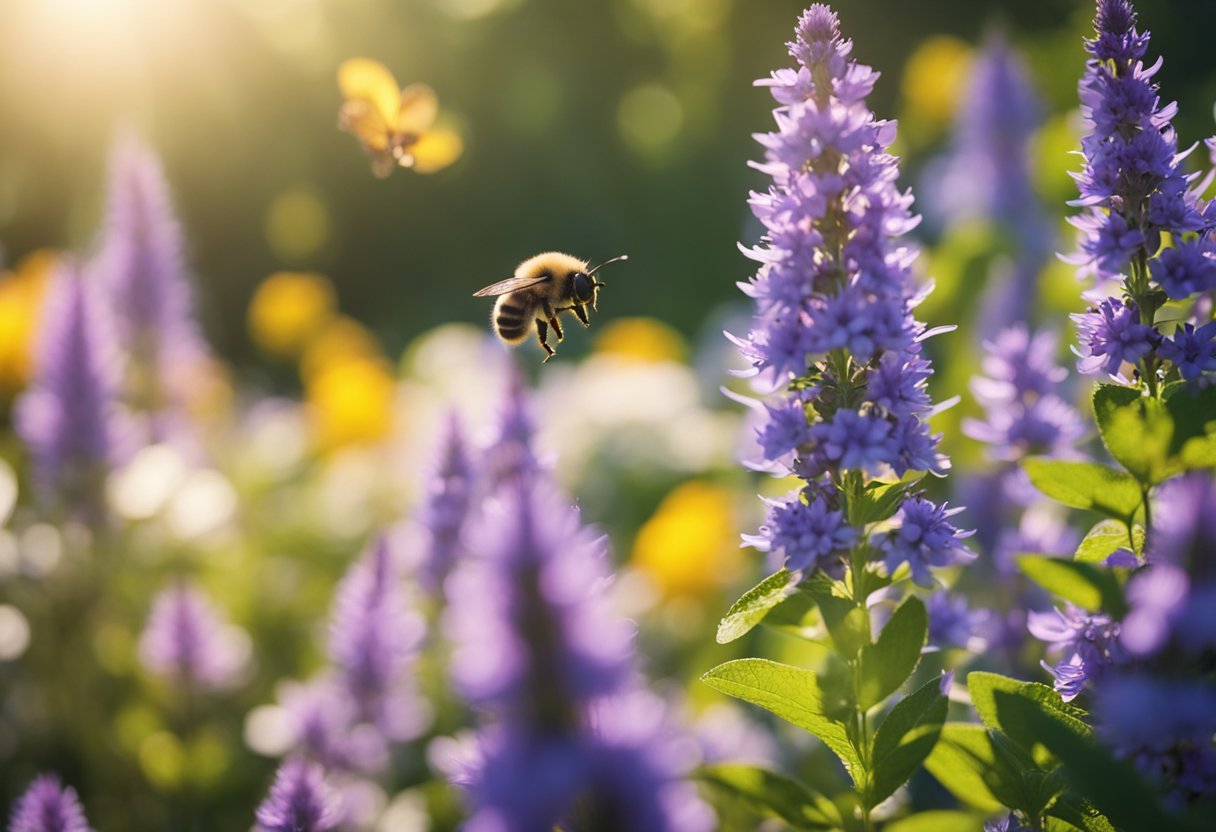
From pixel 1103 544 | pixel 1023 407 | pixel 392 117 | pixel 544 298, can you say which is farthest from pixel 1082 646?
pixel 392 117

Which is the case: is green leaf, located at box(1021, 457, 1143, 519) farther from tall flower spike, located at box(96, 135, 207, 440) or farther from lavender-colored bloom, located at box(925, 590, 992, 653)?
tall flower spike, located at box(96, 135, 207, 440)

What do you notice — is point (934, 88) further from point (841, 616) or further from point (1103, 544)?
point (841, 616)

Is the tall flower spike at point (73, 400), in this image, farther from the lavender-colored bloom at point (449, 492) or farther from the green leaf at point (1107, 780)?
the green leaf at point (1107, 780)

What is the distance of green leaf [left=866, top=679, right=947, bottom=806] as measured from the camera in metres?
1.53

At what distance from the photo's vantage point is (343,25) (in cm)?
1265

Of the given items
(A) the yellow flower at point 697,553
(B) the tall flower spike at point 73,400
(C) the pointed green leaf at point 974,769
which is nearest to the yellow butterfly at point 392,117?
(B) the tall flower spike at point 73,400

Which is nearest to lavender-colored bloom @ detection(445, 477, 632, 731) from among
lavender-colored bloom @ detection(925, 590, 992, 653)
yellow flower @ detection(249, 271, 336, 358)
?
lavender-colored bloom @ detection(925, 590, 992, 653)

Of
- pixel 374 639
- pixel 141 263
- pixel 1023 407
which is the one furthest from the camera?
pixel 141 263

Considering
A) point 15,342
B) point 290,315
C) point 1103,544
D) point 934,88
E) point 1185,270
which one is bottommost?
point 1103,544

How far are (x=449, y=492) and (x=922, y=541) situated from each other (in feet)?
4.35

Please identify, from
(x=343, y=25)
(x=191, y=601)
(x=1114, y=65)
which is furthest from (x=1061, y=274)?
(x=343, y=25)

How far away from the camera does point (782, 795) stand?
1684 millimetres

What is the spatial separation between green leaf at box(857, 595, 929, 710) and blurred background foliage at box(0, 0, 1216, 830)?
3.37 feet

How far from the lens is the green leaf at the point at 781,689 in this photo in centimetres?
160
